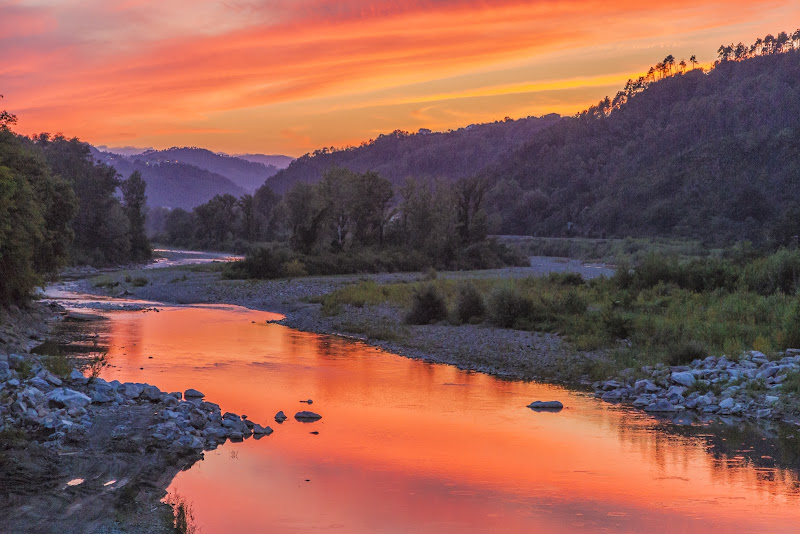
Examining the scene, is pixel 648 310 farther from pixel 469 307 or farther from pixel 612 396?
pixel 612 396

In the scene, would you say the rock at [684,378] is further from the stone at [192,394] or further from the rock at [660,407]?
the stone at [192,394]

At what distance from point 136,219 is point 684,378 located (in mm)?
83886

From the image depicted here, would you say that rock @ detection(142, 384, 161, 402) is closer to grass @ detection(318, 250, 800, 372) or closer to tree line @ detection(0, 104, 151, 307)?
tree line @ detection(0, 104, 151, 307)

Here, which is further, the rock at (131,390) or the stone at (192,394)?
the stone at (192,394)

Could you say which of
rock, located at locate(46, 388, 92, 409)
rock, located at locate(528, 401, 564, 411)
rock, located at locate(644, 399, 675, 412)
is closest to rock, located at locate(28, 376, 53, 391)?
rock, located at locate(46, 388, 92, 409)

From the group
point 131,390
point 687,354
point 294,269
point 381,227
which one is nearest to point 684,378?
point 687,354

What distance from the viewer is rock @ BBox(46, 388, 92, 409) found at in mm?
15188

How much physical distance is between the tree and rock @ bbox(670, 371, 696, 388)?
2971 inches

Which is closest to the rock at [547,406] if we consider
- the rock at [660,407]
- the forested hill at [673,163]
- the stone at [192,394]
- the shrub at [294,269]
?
the rock at [660,407]

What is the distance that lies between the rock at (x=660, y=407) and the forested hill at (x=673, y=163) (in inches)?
2847

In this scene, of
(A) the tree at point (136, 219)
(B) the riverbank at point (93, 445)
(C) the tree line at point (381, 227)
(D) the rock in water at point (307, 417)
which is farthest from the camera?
(A) the tree at point (136, 219)

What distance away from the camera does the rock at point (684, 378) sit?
19766 mm

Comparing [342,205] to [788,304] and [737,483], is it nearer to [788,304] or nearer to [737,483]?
[788,304]

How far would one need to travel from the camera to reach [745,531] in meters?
11.2
